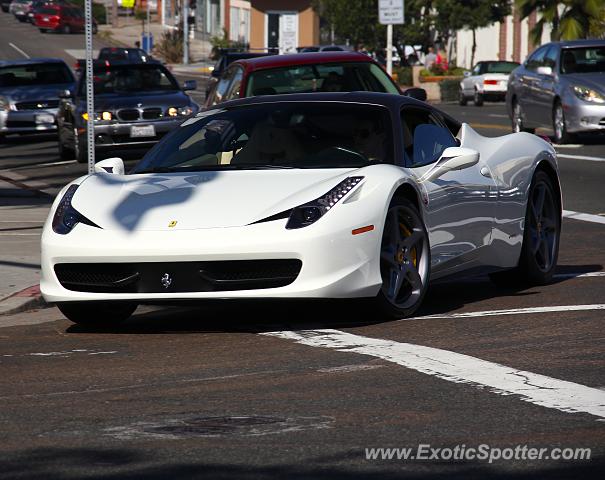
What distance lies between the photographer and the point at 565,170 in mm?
21469

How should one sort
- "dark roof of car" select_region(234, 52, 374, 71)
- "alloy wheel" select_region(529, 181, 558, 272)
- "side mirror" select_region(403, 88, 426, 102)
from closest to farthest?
"alloy wheel" select_region(529, 181, 558, 272) → "side mirror" select_region(403, 88, 426, 102) → "dark roof of car" select_region(234, 52, 374, 71)

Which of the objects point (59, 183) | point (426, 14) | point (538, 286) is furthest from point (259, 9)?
point (538, 286)

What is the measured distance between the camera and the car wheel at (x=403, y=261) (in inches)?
348

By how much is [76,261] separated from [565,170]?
13.7 meters

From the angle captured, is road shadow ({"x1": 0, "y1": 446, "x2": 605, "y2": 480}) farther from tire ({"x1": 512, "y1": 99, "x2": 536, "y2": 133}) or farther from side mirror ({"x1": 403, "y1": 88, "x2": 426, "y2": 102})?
tire ({"x1": 512, "y1": 99, "x2": 536, "y2": 133})

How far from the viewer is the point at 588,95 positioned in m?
25.8

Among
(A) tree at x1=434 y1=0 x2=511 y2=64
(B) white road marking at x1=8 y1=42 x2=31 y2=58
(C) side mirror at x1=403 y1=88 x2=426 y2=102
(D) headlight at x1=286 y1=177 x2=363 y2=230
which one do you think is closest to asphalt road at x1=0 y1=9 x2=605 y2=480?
(D) headlight at x1=286 y1=177 x2=363 y2=230

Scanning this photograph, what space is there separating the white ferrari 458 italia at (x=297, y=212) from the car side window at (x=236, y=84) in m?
7.95

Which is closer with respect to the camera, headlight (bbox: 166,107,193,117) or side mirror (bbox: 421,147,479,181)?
side mirror (bbox: 421,147,479,181)

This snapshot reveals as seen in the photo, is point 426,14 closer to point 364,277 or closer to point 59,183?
point 59,183

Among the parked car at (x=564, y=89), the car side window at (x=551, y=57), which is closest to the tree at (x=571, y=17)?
the parked car at (x=564, y=89)

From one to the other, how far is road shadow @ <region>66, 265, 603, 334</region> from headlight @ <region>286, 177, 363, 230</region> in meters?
0.44

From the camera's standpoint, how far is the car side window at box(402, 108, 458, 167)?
9.64 m

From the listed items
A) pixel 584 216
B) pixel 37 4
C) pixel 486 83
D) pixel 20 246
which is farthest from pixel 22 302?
pixel 37 4
